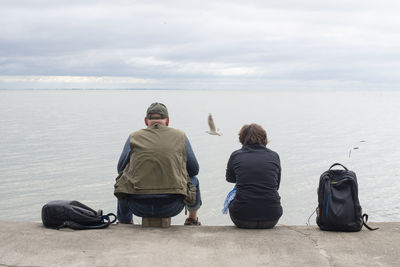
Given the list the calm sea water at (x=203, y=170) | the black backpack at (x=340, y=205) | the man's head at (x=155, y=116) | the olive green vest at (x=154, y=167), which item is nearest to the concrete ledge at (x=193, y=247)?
the black backpack at (x=340, y=205)

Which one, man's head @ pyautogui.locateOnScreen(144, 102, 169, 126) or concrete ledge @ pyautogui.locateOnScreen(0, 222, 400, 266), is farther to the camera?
man's head @ pyautogui.locateOnScreen(144, 102, 169, 126)

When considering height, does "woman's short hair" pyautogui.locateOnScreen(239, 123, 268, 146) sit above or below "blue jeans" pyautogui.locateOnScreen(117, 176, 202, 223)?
above

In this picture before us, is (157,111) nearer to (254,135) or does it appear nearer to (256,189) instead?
(254,135)

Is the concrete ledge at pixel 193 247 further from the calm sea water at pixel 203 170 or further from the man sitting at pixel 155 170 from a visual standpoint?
the calm sea water at pixel 203 170

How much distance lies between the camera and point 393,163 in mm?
24859

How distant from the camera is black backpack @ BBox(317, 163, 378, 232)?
5.58m

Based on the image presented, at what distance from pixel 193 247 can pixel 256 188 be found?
118cm

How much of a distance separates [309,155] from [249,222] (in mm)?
21392

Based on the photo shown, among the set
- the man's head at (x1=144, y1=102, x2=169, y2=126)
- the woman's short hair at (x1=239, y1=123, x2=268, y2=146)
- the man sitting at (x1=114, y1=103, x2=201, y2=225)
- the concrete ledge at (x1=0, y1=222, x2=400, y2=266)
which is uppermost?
the man's head at (x1=144, y1=102, x2=169, y2=126)

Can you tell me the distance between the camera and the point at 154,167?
5500 millimetres

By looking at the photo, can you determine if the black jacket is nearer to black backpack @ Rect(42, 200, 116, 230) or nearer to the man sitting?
the man sitting

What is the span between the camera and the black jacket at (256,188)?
18.7ft

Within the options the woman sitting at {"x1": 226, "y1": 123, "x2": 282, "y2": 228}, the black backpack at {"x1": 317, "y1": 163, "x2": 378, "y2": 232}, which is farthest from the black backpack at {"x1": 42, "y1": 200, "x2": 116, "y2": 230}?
the black backpack at {"x1": 317, "y1": 163, "x2": 378, "y2": 232}

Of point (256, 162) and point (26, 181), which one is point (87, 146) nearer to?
point (26, 181)
